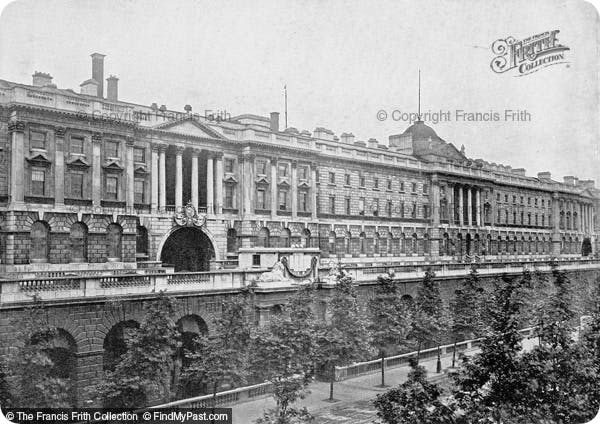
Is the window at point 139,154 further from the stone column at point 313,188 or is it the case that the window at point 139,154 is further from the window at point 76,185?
the stone column at point 313,188

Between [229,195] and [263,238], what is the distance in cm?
430

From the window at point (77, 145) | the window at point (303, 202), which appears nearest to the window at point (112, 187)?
the window at point (77, 145)

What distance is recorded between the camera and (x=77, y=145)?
123ft

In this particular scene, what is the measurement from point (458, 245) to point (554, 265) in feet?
44.9

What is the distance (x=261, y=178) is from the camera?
47.3 m

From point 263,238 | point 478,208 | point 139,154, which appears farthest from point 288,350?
point 478,208

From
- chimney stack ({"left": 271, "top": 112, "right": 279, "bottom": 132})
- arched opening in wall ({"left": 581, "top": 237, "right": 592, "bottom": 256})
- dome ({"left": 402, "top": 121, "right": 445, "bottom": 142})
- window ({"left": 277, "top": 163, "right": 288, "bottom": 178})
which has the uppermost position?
dome ({"left": 402, "top": 121, "right": 445, "bottom": 142})

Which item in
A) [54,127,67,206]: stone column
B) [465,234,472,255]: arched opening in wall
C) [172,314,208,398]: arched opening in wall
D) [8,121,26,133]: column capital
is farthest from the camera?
[465,234,472,255]: arched opening in wall

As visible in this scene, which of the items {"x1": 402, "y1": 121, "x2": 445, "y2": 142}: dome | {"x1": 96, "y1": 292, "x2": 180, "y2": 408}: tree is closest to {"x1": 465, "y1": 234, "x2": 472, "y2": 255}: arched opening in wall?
{"x1": 402, "y1": 121, "x2": 445, "y2": 142}: dome

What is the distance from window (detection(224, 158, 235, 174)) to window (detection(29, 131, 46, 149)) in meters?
13.9

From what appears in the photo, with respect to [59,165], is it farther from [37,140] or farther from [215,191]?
[215,191]

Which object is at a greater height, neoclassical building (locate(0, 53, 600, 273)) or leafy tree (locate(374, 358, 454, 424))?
Answer: neoclassical building (locate(0, 53, 600, 273))

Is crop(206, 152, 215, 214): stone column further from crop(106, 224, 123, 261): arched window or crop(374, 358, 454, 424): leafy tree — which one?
crop(374, 358, 454, 424): leafy tree

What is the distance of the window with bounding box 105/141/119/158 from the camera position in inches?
1538
